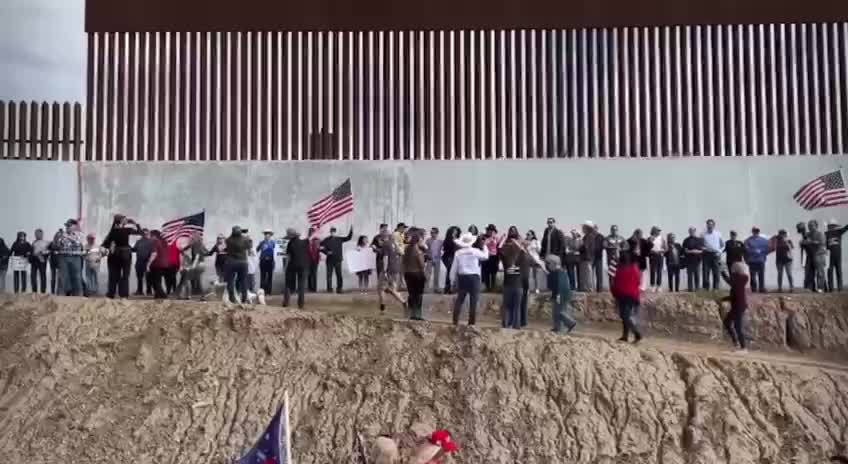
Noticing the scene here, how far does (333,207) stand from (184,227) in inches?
143

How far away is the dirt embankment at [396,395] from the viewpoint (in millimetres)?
15758

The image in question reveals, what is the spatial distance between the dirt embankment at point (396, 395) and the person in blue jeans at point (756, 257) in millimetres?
6248

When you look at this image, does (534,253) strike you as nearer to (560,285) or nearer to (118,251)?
(560,285)

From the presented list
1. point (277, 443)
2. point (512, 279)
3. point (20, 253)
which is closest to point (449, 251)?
point (512, 279)

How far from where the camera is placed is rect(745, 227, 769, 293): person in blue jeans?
2331cm

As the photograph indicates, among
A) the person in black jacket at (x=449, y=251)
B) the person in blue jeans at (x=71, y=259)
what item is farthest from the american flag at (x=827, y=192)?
the person in blue jeans at (x=71, y=259)

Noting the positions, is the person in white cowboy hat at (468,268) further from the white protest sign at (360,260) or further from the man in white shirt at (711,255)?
the man in white shirt at (711,255)

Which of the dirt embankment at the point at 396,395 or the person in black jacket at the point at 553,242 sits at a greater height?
the person in black jacket at the point at 553,242

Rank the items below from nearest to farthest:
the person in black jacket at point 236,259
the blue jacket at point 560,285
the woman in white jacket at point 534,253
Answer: the blue jacket at point 560,285, the woman in white jacket at point 534,253, the person in black jacket at point 236,259

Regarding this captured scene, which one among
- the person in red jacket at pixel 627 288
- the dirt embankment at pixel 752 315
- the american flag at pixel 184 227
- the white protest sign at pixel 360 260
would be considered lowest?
the dirt embankment at pixel 752 315

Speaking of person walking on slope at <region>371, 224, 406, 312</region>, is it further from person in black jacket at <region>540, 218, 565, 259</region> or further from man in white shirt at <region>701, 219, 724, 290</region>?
man in white shirt at <region>701, 219, 724, 290</region>

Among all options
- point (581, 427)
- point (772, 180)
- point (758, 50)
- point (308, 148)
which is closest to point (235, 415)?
point (581, 427)

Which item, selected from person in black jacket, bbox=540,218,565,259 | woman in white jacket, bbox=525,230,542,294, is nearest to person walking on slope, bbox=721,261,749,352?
woman in white jacket, bbox=525,230,542,294

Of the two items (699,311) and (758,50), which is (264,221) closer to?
(699,311)
